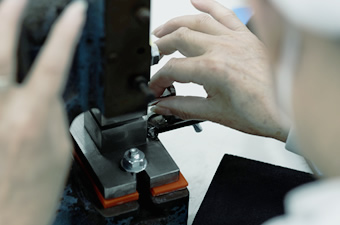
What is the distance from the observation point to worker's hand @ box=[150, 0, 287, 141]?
0.89 metres

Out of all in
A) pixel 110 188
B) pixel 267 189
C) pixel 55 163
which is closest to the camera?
pixel 55 163

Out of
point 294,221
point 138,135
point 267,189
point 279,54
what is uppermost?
point 279,54

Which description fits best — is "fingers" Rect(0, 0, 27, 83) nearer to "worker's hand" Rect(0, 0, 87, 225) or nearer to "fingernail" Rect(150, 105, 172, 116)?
"worker's hand" Rect(0, 0, 87, 225)

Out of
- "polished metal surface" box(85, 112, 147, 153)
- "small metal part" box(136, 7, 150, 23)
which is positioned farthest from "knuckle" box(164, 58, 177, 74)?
"small metal part" box(136, 7, 150, 23)

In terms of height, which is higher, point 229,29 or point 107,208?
point 229,29

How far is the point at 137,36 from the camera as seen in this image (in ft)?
2.26

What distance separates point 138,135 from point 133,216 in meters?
0.12

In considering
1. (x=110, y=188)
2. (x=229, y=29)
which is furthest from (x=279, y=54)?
(x=229, y=29)

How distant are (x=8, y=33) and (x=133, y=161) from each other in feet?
1.01

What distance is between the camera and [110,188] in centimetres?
79

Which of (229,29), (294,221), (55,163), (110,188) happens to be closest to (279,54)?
(294,221)

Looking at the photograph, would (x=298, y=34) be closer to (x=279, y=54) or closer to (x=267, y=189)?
(x=279, y=54)

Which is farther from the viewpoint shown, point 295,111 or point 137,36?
point 137,36

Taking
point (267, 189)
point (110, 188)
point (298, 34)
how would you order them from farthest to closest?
point (267, 189), point (110, 188), point (298, 34)
